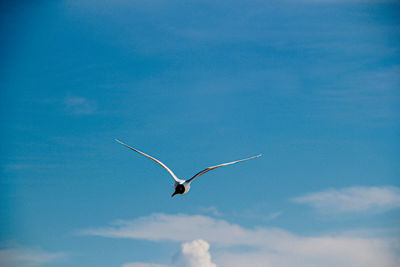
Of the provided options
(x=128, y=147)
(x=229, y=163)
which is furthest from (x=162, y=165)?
(x=229, y=163)

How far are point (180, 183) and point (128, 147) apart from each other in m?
24.1

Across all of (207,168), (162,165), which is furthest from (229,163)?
(162,165)

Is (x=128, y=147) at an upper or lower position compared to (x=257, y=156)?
upper

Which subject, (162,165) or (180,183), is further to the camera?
(162,165)

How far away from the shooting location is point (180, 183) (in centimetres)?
14900

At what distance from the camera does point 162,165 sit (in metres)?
167

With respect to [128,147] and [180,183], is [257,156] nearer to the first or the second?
[180,183]

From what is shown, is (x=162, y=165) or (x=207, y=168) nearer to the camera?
(x=207, y=168)

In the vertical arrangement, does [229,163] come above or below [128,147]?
below

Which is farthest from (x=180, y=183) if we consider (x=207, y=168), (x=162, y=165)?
(x=162, y=165)

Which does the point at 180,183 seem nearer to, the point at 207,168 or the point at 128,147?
the point at 207,168

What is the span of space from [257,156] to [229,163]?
7660 mm

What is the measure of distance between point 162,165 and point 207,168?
19476mm

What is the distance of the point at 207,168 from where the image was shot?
15125 centimetres
